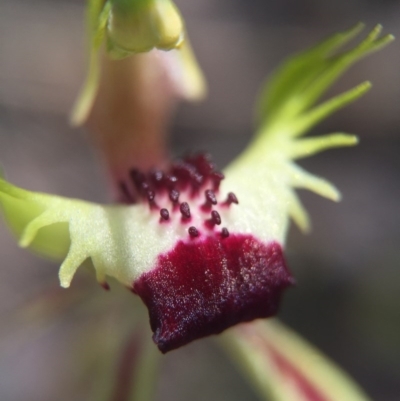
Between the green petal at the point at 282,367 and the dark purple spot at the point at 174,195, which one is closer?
the dark purple spot at the point at 174,195

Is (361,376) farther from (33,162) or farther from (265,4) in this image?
(265,4)

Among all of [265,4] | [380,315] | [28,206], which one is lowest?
[380,315]

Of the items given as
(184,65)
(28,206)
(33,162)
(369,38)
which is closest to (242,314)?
(28,206)

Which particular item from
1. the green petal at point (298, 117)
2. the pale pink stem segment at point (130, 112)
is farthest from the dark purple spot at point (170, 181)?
the pale pink stem segment at point (130, 112)

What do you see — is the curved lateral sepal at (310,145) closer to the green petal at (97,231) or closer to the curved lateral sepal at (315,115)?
the curved lateral sepal at (315,115)

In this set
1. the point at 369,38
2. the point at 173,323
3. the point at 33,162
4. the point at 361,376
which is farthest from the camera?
the point at 33,162

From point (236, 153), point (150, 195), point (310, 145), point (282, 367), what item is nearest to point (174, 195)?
point (150, 195)
